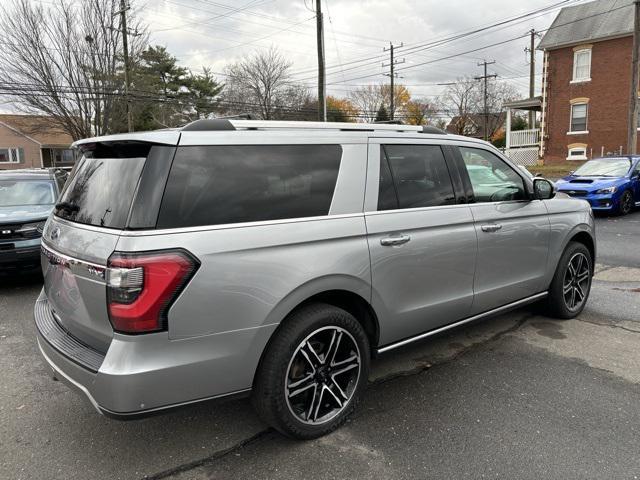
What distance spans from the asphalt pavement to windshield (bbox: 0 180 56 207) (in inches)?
155

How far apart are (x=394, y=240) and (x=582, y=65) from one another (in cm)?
3213

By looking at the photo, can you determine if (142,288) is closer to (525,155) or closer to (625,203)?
(625,203)

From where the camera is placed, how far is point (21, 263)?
6.53 meters

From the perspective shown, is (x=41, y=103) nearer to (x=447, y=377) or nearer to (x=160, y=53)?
(x=447, y=377)

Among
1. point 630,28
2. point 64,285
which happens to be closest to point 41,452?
point 64,285

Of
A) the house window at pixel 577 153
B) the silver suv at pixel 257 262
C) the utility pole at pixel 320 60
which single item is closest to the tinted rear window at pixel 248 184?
the silver suv at pixel 257 262

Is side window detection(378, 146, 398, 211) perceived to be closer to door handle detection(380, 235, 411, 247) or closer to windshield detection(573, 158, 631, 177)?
door handle detection(380, 235, 411, 247)

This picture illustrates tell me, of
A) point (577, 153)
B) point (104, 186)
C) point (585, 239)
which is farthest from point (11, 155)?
point (585, 239)

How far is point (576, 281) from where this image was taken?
197 inches

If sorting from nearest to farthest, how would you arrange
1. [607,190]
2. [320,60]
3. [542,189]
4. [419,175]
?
[419,175]
[542,189]
[607,190]
[320,60]

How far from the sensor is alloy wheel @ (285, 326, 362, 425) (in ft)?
9.41

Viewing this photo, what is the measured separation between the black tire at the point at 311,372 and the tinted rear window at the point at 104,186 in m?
1.09

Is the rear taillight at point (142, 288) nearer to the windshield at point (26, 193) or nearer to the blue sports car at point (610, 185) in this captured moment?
the windshield at point (26, 193)

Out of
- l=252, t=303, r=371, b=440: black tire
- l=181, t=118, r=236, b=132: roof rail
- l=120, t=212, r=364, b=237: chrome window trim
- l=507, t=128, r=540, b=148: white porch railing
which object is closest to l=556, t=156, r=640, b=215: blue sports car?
l=252, t=303, r=371, b=440: black tire
